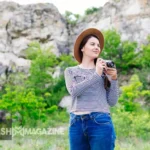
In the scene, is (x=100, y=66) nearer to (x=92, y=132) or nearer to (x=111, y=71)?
(x=111, y=71)

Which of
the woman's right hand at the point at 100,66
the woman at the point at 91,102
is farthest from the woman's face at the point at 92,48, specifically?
the woman's right hand at the point at 100,66

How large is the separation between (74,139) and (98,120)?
0.17 meters

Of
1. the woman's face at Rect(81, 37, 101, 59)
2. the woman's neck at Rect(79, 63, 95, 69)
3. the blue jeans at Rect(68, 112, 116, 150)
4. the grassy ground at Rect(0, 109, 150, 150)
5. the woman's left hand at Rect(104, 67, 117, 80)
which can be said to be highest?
the woman's face at Rect(81, 37, 101, 59)

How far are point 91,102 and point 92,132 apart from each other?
6.7 inches

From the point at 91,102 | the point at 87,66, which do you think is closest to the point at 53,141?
the point at 87,66

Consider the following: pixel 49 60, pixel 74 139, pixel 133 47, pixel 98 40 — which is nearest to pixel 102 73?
pixel 98 40

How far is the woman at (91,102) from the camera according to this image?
1.88 metres

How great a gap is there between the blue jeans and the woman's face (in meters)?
0.38

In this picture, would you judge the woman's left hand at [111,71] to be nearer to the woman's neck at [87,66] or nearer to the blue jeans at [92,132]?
the woman's neck at [87,66]

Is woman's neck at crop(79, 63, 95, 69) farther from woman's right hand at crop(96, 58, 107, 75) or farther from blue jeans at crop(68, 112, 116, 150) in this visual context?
blue jeans at crop(68, 112, 116, 150)

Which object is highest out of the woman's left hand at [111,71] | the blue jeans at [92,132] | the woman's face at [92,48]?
the woman's face at [92,48]

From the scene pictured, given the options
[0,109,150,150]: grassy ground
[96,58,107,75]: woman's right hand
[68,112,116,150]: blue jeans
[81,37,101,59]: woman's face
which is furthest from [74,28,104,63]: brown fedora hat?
[0,109,150,150]: grassy ground

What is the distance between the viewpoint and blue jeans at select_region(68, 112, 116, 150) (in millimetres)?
1868

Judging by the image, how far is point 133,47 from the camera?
65.1 feet
